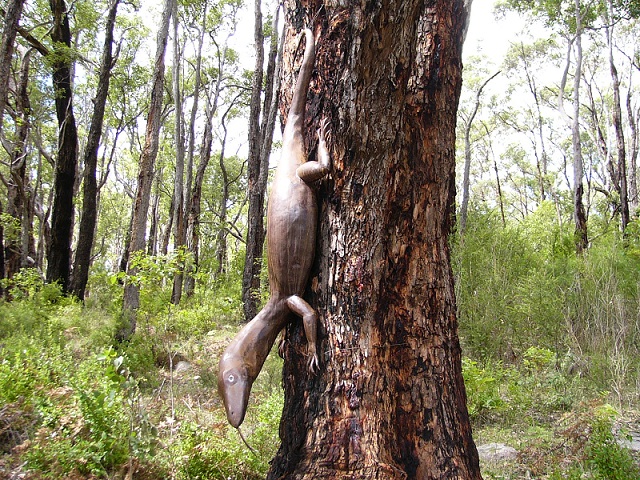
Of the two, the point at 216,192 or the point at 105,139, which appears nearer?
the point at 105,139

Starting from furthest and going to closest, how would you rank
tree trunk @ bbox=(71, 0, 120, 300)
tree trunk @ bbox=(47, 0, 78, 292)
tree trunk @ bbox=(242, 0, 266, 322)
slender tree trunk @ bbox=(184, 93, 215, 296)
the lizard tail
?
slender tree trunk @ bbox=(184, 93, 215, 296) < tree trunk @ bbox=(242, 0, 266, 322) < tree trunk @ bbox=(47, 0, 78, 292) < tree trunk @ bbox=(71, 0, 120, 300) < the lizard tail

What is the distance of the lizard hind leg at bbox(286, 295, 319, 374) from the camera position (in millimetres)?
2199

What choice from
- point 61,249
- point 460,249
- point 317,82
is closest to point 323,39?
point 317,82

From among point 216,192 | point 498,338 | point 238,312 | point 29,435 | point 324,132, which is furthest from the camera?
point 216,192

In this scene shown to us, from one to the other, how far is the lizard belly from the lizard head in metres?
0.40

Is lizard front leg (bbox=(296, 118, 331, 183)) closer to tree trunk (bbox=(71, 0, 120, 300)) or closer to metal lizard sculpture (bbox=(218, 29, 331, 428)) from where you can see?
metal lizard sculpture (bbox=(218, 29, 331, 428))

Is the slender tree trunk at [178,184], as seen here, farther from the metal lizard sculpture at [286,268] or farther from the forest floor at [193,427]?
the metal lizard sculpture at [286,268]

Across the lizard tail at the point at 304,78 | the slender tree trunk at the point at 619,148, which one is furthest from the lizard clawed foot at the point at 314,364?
the slender tree trunk at the point at 619,148

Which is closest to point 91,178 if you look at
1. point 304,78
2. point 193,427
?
point 193,427

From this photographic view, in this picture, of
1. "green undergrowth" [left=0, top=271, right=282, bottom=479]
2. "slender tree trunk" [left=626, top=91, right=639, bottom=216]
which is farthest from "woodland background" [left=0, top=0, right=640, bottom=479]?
"slender tree trunk" [left=626, top=91, right=639, bottom=216]

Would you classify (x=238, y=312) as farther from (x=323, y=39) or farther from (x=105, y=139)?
(x=105, y=139)

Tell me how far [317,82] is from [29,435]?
304cm

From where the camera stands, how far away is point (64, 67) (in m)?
10.5

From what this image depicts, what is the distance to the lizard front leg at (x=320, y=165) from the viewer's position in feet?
7.51
